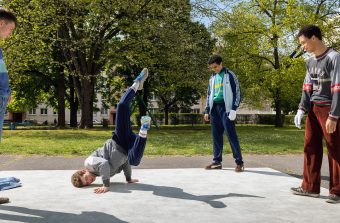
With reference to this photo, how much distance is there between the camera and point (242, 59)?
115 ft

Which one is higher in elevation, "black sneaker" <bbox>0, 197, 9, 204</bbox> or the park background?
the park background

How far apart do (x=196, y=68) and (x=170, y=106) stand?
2737 cm

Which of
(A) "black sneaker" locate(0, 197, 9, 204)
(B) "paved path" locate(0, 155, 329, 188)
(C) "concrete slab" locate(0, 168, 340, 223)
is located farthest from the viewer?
(B) "paved path" locate(0, 155, 329, 188)

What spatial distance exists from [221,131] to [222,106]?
Answer: 0.49 meters

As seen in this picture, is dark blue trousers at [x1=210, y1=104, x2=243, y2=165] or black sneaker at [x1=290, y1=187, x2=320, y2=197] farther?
dark blue trousers at [x1=210, y1=104, x2=243, y2=165]

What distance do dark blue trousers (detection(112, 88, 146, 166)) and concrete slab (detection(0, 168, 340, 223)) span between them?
0.48 m

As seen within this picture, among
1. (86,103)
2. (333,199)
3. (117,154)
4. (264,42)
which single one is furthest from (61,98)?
(333,199)

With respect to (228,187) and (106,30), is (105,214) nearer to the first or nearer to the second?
(228,187)

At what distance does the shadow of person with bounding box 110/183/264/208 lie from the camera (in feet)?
15.5

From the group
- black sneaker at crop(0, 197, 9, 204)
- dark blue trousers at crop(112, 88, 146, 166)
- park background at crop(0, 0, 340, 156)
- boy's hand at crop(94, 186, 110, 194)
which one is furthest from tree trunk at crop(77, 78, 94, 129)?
black sneaker at crop(0, 197, 9, 204)

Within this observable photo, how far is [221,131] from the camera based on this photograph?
24.8 feet

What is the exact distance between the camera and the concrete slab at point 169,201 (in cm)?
399

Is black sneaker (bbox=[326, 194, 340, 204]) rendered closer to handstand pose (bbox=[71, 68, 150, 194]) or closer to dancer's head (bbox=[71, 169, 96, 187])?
handstand pose (bbox=[71, 68, 150, 194])

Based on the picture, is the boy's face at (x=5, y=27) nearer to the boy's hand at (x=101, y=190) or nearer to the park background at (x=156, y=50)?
the boy's hand at (x=101, y=190)
